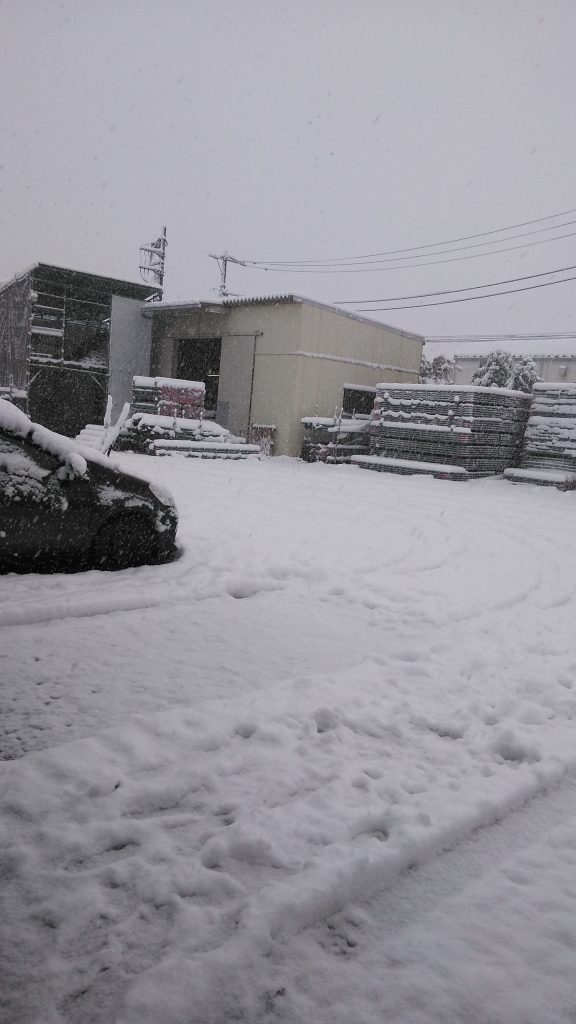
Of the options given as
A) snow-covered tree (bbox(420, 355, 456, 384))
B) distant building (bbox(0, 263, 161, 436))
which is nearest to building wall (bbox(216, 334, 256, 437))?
distant building (bbox(0, 263, 161, 436))

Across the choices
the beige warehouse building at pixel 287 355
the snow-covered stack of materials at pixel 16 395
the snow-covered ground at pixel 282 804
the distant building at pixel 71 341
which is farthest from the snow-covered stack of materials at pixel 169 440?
the snow-covered ground at pixel 282 804

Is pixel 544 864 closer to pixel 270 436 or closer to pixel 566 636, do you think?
pixel 566 636

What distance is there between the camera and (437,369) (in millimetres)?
36062

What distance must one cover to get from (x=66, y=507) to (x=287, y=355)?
15.0m

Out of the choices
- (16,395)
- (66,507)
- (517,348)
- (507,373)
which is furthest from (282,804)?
(517,348)

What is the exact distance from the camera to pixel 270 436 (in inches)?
791

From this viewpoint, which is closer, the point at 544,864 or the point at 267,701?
the point at 544,864

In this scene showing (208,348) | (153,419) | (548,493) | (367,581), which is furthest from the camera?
(208,348)

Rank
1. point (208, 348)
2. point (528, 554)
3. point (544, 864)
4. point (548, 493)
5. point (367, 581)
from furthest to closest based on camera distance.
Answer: point (208, 348) → point (548, 493) → point (528, 554) → point (367, 581) → point (544, 864)

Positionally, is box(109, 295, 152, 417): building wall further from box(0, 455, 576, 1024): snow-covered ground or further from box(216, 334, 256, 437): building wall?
box(0, 455, 576, 1024): snow-covered ground

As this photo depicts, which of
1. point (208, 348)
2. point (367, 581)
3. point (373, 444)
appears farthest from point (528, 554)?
point (208, 348)

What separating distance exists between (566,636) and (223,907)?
12.2 feet

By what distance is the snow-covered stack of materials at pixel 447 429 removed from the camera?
1712 cm

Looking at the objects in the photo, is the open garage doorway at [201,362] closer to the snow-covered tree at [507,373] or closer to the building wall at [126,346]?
the building wall at [126,346]
